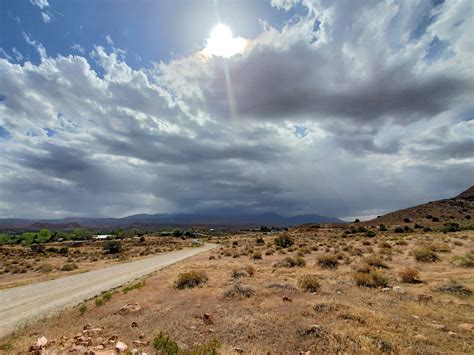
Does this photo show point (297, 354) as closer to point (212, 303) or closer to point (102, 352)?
point (102, 352)

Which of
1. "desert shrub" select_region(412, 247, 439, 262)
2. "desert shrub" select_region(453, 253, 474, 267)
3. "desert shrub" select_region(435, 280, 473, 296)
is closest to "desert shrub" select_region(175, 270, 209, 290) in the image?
"desert shrub" select_region(435, 280, 473, 296)

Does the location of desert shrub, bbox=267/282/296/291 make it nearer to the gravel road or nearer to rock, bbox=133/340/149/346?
rock, bbox=133/340/149/346

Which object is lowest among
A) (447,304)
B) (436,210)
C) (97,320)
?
(97,320)

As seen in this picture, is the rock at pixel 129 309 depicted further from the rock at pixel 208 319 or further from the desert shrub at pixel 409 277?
the desert shrub at pixel 409 277

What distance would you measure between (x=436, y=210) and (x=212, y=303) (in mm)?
80890

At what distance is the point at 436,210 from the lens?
240 ft

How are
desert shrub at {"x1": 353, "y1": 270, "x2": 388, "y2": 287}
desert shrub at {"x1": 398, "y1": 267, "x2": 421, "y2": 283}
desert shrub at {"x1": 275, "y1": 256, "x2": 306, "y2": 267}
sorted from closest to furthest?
desert shrub at {"x1": 353, "y1": 270, "x2": 388, "y2": 287}, desert shrub at {"x1": 398, "y1": 267, "x2": 421, "y2": 283}, desert shrub at {"x1": 275, "y1": 256, "x2": 306, "y2": 267}

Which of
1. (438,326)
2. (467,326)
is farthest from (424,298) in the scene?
(438,326)

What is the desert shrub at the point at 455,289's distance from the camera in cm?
1198

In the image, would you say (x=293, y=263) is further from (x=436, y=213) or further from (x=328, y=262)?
(x=436, y=213)

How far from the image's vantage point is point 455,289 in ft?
41.2

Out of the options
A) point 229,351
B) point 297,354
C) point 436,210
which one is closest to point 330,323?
point 297,354

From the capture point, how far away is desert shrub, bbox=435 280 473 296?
12.0 m

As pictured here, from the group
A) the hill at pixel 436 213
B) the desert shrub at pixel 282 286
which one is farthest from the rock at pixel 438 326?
the hill at pixel 436 213
